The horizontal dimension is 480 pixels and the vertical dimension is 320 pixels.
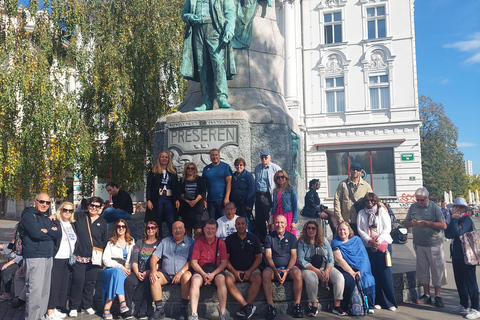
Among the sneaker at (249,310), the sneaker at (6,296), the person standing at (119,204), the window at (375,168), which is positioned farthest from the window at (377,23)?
the sneaker at (6,296)

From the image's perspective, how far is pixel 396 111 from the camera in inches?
1119

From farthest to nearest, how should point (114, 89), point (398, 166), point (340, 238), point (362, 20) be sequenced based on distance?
point (362, 20) < point (398, 166) < point (114, 89) < point (340, 238)

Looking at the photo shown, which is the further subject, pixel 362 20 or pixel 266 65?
pixel 362 20

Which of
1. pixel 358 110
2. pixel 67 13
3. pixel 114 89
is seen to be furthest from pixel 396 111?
pixel 67 13

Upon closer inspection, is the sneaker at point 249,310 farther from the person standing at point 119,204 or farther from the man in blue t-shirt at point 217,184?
the person standing at point 119,204

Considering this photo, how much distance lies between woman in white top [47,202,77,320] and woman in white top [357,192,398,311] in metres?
3.93

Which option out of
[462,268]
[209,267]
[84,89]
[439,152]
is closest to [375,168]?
[439,152]

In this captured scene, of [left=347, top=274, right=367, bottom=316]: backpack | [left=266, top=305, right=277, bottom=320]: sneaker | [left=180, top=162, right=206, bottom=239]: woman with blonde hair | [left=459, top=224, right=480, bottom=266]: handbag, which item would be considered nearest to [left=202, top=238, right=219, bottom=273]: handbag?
[left=266, top=305, right=277, bottom=320]: sneaker

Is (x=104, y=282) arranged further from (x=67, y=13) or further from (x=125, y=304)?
(x=67, y=13)

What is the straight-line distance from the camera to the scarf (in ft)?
20.1

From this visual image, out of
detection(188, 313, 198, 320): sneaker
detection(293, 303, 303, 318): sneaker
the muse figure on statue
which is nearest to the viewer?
detection(188, 313, 198, 320): sneaker

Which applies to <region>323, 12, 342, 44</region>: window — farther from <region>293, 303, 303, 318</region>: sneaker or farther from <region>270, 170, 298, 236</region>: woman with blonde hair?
<region>293, 303, 303, 318</region>: sneaker

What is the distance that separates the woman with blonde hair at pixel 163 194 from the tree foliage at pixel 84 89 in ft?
25.7

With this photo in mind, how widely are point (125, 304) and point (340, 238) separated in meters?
2.93
